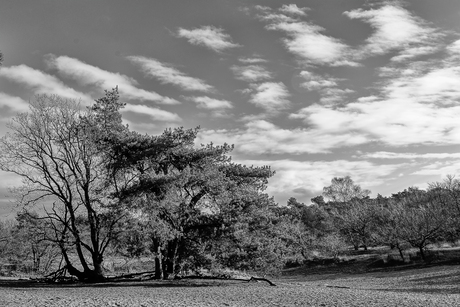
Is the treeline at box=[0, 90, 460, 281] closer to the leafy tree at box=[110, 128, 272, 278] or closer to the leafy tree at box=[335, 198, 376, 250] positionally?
the leafy tree at box=[110, 128, 272, 278]

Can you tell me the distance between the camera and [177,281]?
19297 millimetres

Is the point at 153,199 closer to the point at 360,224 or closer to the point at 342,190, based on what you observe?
the point at 360,224

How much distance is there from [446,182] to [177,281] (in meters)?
47.1

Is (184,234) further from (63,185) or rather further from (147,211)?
(63,185)

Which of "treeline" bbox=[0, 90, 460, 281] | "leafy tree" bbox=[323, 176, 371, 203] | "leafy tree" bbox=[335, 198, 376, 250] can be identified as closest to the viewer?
"treeline" bbox=[0, 90, 460, 281]

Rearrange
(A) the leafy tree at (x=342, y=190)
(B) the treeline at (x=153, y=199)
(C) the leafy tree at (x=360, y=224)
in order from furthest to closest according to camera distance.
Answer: (A) the leafy tree at (x=342, y=190) < (C) the leafy tree at (x=360, y=224) < (B) the treeline at (x=153, y=199)

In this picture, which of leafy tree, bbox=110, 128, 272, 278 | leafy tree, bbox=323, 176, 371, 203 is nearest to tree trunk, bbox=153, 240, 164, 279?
leafy tree, bbox=110, 128, 272, 278

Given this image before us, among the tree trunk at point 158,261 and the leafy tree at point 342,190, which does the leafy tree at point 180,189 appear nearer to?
the tree trunk at point 158,261

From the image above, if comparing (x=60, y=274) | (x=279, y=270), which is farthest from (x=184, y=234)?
(x=60, y=274)

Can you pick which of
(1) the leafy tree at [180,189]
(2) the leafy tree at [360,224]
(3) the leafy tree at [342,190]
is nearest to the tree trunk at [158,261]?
(1) the leafy tree at [180,189]

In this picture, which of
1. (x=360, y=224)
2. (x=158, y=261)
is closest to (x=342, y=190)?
(x=360, y=224)

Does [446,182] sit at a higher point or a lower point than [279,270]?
higher

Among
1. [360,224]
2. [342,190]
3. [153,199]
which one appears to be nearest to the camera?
[153,199]

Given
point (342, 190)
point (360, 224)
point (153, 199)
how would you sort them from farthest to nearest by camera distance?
point (342, 190), point (360, 224), point (153, 199)
